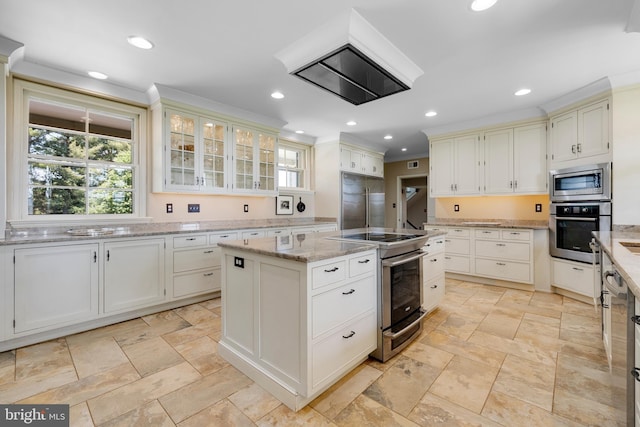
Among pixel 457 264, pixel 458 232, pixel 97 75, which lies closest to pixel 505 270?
pixel 457 264

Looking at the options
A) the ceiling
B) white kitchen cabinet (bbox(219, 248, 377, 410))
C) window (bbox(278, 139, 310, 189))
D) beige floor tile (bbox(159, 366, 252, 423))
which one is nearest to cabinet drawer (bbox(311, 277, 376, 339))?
white kitchen cabinet (bbox(219, 248, 377, 410))

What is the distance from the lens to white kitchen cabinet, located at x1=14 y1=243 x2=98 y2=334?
87.7 inches

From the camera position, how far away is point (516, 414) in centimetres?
152

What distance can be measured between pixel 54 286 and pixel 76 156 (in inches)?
59.4

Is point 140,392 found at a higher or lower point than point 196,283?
lower

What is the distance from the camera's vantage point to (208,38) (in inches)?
89.0

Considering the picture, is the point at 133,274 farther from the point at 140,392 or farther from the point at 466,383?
the point at 466,383

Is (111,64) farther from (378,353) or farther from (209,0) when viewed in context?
(378,353)

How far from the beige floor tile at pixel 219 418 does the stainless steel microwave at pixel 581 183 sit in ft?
13.4

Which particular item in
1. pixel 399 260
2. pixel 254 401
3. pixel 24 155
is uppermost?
pixel 24 155

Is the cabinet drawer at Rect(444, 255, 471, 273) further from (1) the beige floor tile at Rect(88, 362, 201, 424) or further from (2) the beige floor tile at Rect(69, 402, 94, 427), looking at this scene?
(2) the beige floor tile at Rect(69, 402, 94, 427)

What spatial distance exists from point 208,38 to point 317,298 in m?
2.23

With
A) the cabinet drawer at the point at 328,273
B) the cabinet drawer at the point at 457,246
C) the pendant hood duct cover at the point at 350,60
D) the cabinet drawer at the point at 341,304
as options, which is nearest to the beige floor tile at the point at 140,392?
the cabinet drawer at the point at 341,304

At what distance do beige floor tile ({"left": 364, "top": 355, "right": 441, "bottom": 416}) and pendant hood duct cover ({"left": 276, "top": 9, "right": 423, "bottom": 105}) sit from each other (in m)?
2.25
